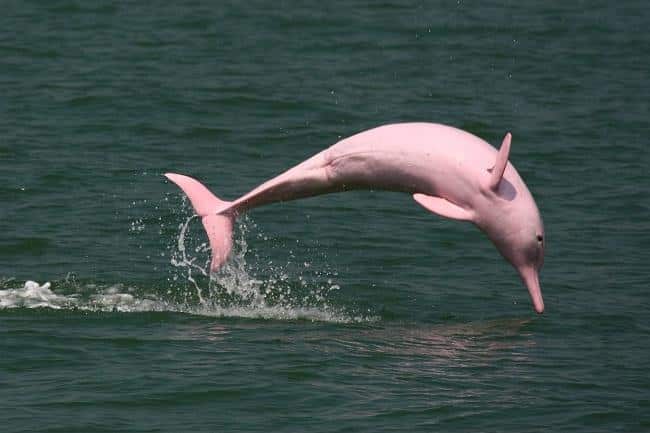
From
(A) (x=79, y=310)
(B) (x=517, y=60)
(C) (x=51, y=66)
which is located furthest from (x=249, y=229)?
(B) (x=517, y=60)

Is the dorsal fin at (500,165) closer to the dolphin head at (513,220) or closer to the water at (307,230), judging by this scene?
the dolphin head at (513,220)

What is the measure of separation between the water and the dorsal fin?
1.83m

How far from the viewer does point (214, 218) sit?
52.4ft

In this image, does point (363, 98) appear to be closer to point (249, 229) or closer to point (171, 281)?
point (249, 229)

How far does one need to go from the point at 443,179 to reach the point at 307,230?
628cm

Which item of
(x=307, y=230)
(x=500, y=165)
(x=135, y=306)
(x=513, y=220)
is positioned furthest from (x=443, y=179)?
(x=307, y=230)

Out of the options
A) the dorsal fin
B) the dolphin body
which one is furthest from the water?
the dorsal fin

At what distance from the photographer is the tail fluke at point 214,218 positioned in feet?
51.9

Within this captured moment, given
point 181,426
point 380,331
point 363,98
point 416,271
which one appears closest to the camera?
point 181,426

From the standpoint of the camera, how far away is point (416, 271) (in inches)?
748

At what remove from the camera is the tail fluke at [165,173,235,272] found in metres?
15.8

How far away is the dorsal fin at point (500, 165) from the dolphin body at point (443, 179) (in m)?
0.02

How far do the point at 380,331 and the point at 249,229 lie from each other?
509 cm

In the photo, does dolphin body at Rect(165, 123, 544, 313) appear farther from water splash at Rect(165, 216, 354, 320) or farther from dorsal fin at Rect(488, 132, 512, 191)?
water splash at Rect(165, 216, 354, 320)
